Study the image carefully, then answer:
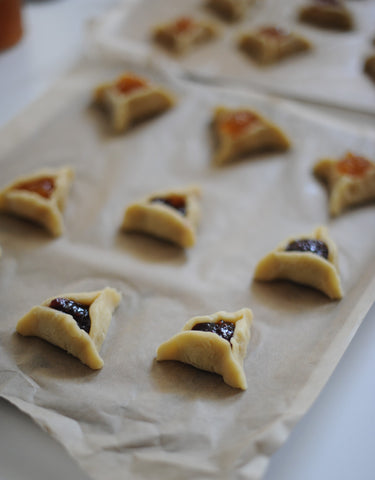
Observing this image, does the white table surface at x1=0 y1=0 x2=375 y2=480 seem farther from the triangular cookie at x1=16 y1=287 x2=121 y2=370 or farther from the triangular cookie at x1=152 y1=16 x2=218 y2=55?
the triangular cookie at x1=152 y1=16 x2=218 y2=55

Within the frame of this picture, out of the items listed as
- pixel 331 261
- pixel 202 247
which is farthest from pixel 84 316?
pixel 331 261

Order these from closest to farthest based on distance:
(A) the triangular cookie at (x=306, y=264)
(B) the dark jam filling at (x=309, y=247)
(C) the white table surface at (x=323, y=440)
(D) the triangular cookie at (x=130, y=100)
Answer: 1. (C) the white table surface at (x=323, y=440)
2. (A) the triangular cookie at (x=306, y=264)
3. (B) the dark jam filling at (x=309, y=247)
4. (D) the triangular cookie at (x=130, y=100)

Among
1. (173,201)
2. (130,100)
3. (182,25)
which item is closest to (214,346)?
(173,201)

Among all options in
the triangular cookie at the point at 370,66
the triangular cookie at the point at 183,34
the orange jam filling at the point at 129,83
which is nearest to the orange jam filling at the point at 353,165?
the triangular cookie at the point at 370,66

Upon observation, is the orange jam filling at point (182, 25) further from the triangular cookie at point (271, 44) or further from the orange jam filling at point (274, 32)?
the orange jam filling at point (274, 32)

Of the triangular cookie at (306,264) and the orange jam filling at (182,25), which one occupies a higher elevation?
the orange jam filling at (182,25)

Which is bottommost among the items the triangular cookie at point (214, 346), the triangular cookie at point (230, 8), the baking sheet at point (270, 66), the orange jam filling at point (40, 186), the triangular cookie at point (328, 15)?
the triangular cookie at point (214, 346)

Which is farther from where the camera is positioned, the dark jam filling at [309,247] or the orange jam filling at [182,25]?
the orange jam filling at [182,25]

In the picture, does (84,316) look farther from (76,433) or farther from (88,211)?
(88,211)
